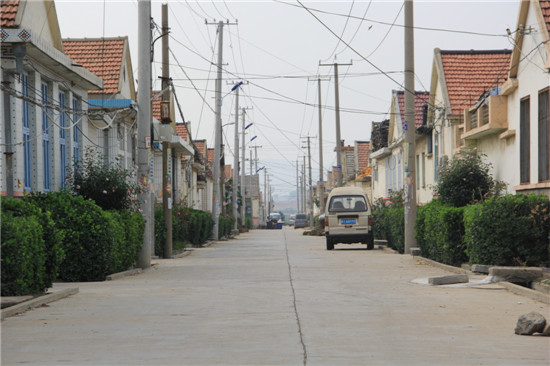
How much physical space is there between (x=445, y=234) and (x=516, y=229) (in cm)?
372

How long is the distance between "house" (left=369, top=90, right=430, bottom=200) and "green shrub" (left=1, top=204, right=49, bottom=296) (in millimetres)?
22970

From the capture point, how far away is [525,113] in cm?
1945

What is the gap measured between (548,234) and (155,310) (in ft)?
27.2

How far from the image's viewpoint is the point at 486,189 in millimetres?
22406

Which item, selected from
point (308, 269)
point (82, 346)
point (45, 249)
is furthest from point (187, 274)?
point (82, 346)

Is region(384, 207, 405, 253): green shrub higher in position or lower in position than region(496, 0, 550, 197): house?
lower

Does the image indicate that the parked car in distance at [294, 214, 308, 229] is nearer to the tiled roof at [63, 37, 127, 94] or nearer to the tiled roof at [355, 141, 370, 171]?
the tiled roof at [355, 141, 370, 171]

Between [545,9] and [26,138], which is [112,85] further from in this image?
[545,9]

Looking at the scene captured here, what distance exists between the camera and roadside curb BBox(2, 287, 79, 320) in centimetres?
1077

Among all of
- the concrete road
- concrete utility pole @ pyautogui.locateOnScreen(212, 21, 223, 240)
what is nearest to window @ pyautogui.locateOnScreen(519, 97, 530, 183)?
→ the concrete road

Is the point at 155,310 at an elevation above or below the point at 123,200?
below

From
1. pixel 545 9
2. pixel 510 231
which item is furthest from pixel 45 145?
pixel 545 9

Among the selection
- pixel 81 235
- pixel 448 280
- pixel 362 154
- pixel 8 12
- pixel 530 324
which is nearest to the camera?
pixel 530 324

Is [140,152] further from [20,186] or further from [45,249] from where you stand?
[45,249]
